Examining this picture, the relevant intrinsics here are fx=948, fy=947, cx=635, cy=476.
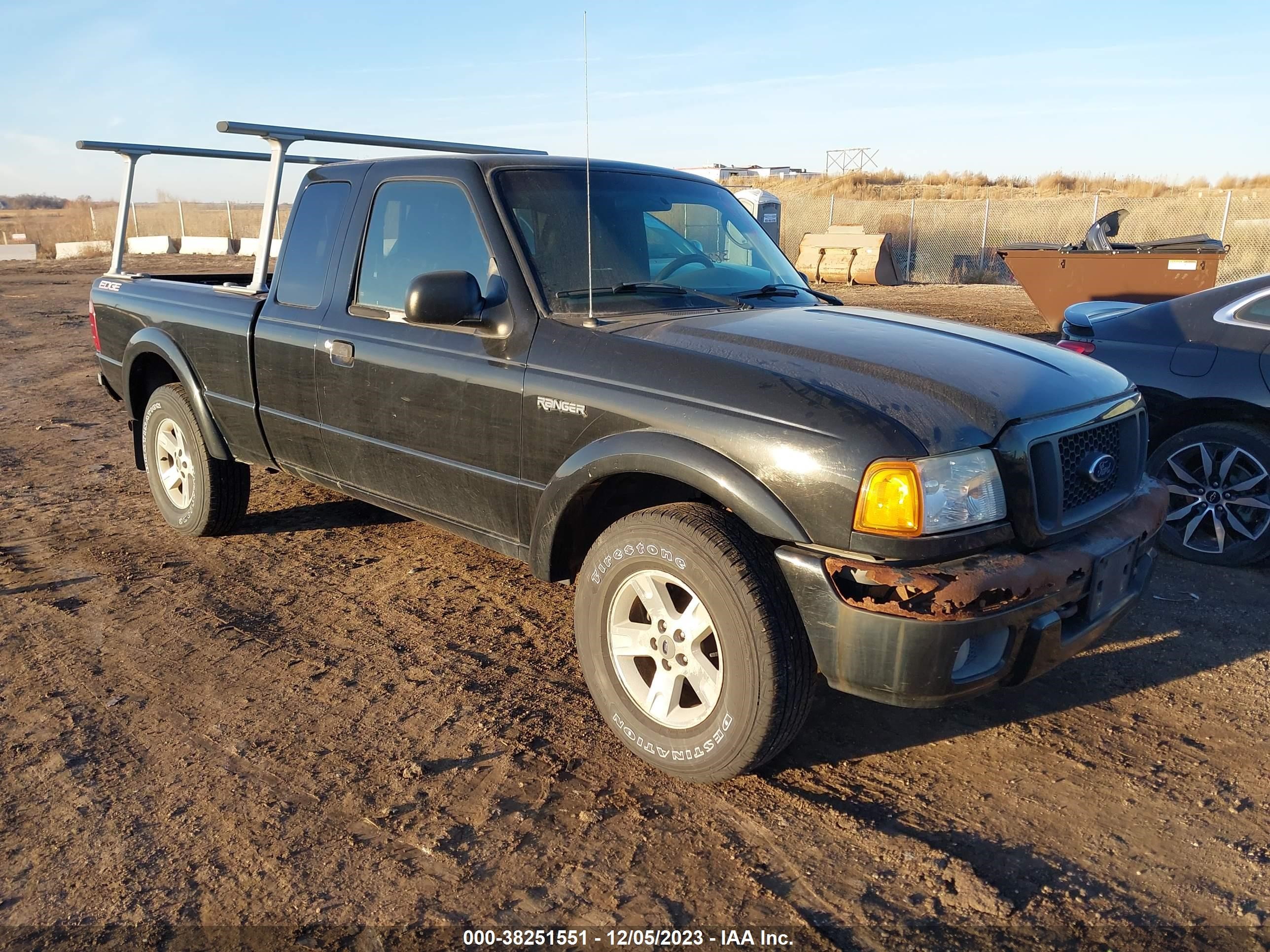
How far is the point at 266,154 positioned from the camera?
263 inches

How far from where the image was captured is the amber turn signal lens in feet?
8.75

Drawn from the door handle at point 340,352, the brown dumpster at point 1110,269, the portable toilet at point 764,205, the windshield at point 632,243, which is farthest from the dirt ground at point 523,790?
the portable toilet at point 764,205

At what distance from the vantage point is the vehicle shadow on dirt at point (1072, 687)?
11.2 feet

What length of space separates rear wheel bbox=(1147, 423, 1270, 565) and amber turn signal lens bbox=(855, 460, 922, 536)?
113 inches

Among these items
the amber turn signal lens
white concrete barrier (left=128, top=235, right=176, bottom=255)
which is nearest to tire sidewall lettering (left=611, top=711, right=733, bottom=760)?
the amber turn signal lens

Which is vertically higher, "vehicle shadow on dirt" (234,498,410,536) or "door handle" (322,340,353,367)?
"door handle" (322,340,353,367)

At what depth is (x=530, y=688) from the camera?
12.3 ft

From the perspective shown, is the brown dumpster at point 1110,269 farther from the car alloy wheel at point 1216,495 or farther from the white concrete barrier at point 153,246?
the white concrete barrier at point 153,246

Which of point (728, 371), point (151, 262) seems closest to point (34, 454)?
point (728, 371)

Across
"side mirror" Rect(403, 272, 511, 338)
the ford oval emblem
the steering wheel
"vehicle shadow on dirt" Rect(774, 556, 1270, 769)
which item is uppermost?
the steering wheel

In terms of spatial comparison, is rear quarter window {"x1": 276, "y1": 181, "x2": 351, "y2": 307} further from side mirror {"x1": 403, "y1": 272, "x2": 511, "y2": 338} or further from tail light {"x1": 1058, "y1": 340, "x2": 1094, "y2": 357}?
tail light {"x1": 1058, "y1": 340, "x2": 1094, "y2": 357}

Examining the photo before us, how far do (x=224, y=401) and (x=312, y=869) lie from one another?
10.1 feet

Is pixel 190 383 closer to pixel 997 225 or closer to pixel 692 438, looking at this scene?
pixel 692 438

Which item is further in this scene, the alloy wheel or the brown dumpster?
the brown dumpster
